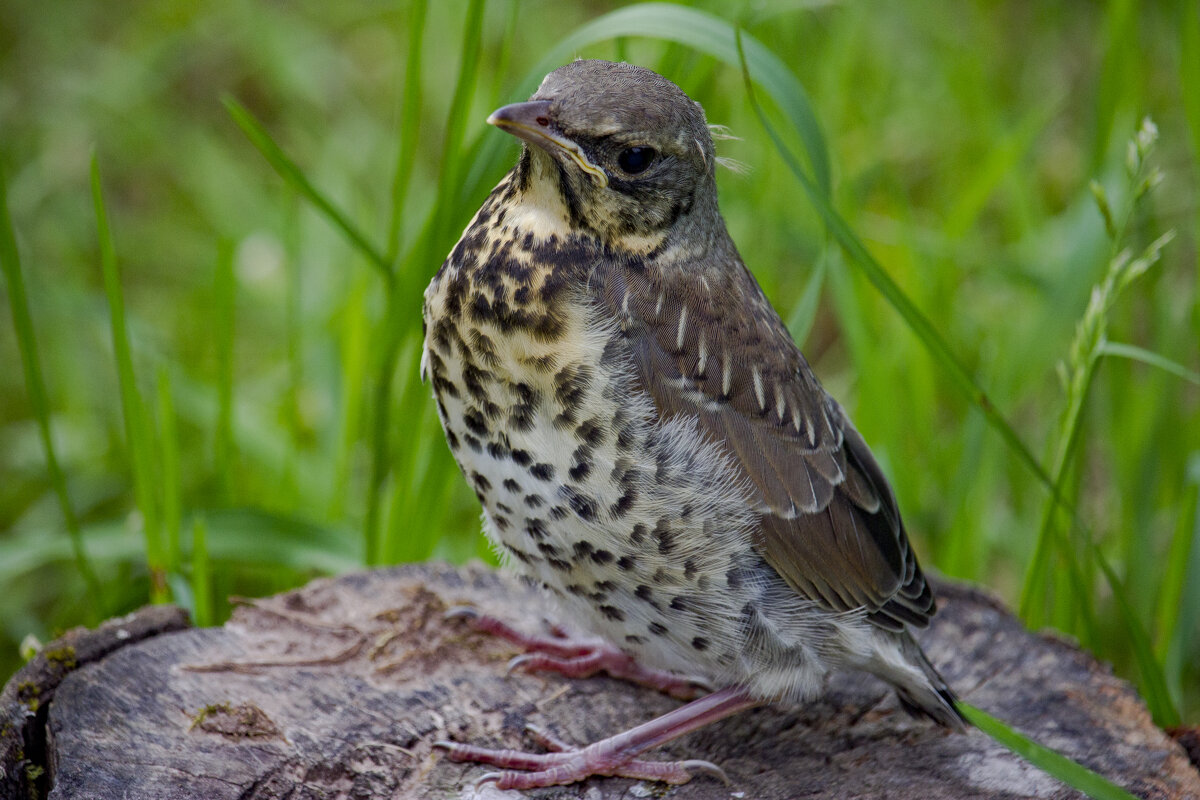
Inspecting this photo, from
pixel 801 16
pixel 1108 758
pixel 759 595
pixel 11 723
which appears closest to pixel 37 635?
pixel 11 723

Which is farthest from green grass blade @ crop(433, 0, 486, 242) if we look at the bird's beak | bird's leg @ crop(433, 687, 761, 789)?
bird's leg @ crop(433, 687, 761, 789)

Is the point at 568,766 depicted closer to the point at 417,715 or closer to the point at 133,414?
the point at 417,715

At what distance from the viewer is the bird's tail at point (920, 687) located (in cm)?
246

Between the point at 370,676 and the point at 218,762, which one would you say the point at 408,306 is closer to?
the point at 370,676

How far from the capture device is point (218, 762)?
215cm

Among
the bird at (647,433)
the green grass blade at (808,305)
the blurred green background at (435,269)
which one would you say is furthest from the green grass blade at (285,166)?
the green grass blade at (808,305)

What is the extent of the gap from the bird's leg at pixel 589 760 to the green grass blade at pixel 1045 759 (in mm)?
648

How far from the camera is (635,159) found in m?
2.27

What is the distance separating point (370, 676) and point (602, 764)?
21.6 inches

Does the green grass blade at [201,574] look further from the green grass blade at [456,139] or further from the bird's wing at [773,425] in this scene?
the bird's wing at [773,425]

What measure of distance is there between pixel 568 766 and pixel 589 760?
0.15 ft

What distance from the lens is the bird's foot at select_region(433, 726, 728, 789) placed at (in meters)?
2.28

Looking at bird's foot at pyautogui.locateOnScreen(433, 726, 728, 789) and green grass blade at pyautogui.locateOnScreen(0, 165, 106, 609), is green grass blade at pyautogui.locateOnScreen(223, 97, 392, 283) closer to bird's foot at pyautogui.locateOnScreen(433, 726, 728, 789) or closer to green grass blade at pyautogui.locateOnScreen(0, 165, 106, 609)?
green grass blade at pyautogui.locateOnScreen(0, 165, 106, 609)

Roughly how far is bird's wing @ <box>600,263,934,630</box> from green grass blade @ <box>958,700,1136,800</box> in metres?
0.60
